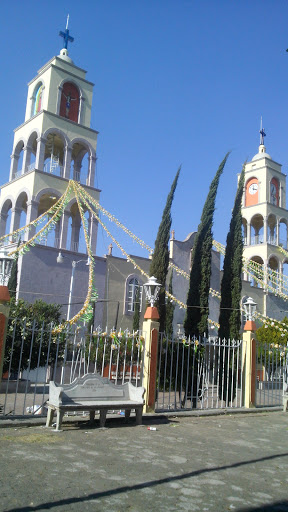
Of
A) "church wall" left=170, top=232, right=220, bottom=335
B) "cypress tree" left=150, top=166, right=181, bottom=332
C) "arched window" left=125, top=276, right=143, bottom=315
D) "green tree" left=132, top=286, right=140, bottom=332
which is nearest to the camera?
"cypress tree" left=150, top=166, right=181, bottom=332

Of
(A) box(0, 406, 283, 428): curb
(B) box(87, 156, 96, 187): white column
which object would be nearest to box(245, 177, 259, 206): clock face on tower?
(B) box(87, 156, 96, 187): white column

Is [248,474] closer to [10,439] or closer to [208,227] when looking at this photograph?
[10,439]

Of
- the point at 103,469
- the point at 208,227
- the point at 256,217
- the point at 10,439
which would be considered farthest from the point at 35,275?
the point at 256,217

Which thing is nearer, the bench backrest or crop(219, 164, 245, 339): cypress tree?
the bench backrest

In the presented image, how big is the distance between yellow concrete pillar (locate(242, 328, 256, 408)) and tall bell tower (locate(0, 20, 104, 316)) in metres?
12.6

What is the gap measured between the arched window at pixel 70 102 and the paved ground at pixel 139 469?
21087 millimetres

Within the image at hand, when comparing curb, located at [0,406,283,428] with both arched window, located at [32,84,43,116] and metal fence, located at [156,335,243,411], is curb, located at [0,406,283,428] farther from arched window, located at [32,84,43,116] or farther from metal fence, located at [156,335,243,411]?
arched window, located at [32,84,43,116]

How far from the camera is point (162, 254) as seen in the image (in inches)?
691

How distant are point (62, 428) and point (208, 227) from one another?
33.9 feet

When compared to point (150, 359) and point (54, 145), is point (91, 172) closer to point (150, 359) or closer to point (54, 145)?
point (54, 145)

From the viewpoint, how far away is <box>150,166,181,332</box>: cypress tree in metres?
16.7

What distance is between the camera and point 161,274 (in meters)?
17.1

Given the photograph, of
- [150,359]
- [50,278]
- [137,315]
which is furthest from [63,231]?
[150,359]

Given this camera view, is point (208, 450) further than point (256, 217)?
No
